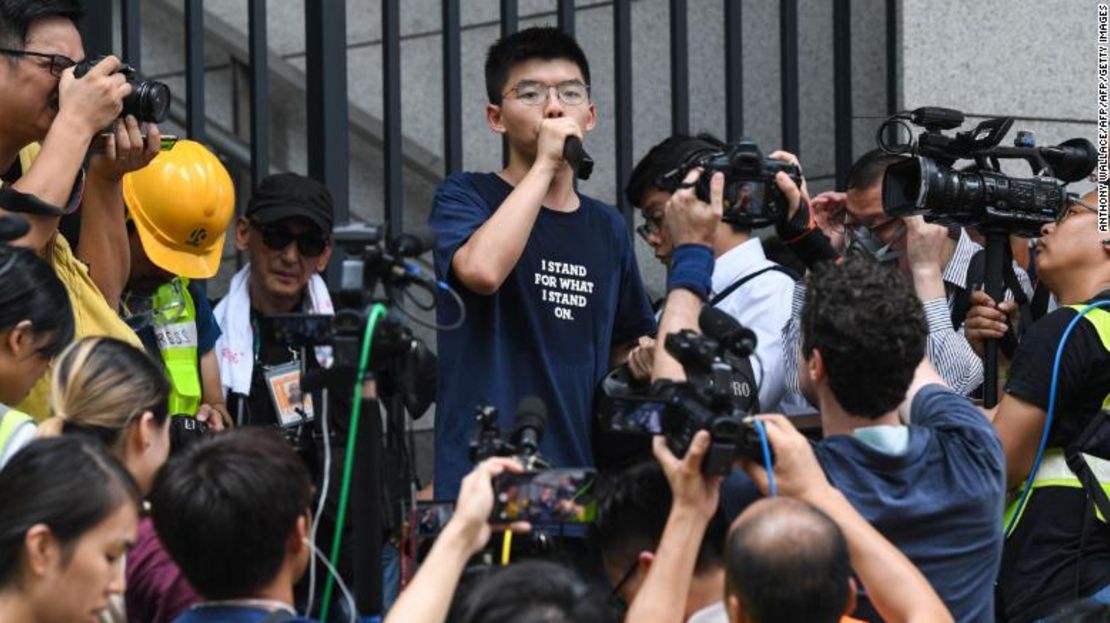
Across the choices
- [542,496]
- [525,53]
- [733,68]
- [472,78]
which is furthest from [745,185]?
[472,78]

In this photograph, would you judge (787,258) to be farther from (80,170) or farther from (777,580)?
(777,580)

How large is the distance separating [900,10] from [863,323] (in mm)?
3420

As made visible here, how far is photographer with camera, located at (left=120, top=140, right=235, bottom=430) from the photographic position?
6.00 m

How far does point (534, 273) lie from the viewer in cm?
561

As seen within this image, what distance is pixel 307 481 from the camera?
4.12 meters

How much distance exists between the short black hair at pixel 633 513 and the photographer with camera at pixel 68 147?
1428mm

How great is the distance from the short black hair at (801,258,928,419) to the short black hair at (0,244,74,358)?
157 centimetres

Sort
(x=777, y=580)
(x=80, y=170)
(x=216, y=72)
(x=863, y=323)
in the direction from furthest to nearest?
(x=216, y=72), (x=80, y=170), (x=863, y=323), (x=777, y=580)

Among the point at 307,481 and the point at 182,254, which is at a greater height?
the point at 182,254

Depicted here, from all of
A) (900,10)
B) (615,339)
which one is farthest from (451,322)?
(900,10)

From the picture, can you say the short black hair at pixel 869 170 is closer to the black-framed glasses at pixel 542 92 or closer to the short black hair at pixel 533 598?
the black-framed glasses at pixel 542 92

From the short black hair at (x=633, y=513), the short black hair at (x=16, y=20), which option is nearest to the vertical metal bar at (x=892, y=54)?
the short black hair at (x=16, y=20)

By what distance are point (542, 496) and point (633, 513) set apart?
1.52ft

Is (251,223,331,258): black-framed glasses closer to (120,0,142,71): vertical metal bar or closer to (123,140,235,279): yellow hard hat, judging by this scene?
(123,140,235,279): yellow hard hat
